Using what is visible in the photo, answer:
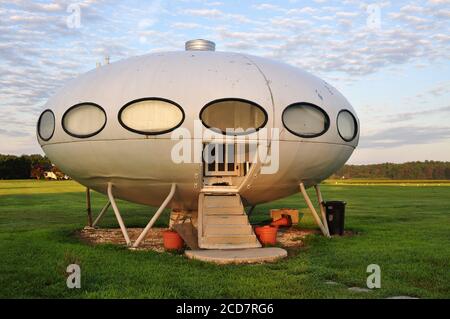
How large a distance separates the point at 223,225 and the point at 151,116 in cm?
317

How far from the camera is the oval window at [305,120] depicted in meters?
11.6

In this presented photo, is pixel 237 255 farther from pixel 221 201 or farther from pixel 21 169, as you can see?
pixel 21 169

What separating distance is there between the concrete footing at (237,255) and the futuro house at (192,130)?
35 cm

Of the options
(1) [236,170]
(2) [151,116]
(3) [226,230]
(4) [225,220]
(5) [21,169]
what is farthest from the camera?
(5) [21,169]

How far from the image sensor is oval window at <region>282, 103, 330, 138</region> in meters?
11.6

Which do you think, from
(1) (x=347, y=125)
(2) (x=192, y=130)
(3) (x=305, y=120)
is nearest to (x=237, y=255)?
(2) (x=192, y=130)

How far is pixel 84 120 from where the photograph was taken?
11805mm

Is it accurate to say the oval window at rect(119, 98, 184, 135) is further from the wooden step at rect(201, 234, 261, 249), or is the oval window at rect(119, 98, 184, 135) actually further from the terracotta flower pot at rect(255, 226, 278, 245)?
the terracotta flower pot at rect(255, 226, 278, 245)

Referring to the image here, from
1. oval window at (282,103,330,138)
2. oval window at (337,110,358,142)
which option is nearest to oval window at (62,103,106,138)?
oval window at (282,103,330,138)

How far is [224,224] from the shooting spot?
11.5 metres

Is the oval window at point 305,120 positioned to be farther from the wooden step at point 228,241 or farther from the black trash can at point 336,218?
the black trash can at point 336,218

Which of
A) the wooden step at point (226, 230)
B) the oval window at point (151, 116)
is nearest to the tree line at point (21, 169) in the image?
the oval window at point (151, 116)
